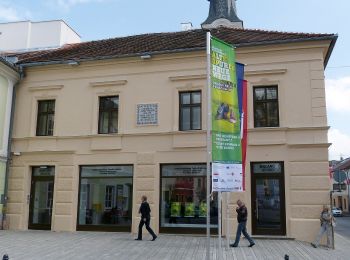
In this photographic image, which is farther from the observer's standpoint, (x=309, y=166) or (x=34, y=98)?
(x=34, y=98)

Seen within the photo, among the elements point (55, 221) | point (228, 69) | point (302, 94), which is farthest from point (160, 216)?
point (228, 69)

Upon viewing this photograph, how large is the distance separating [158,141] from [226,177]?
7670 mm

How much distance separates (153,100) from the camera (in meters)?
17.8

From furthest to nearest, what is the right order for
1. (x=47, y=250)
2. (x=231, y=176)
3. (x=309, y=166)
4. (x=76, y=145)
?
(x=76, y=145) → (x=309, y=166) → (x=47, y=250) → (x=231, y=176)

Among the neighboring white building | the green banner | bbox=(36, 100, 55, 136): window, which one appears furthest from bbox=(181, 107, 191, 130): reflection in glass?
the neighboring white building

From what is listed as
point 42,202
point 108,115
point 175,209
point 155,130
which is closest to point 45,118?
point 108,115

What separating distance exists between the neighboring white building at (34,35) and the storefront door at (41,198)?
8.73 metres

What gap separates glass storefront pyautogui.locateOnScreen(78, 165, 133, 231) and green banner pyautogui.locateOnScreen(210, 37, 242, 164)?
8229 millimetres

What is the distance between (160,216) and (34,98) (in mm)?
7973

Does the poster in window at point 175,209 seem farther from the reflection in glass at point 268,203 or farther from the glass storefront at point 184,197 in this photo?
the reflection in glass at point 268,203

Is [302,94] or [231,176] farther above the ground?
[302,94]

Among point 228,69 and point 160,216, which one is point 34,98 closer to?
point 160,216

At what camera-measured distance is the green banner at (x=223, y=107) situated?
973 centimetres

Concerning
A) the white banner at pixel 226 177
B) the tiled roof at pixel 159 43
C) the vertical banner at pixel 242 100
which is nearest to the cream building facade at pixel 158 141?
the tiled roof at pixel 159 43
